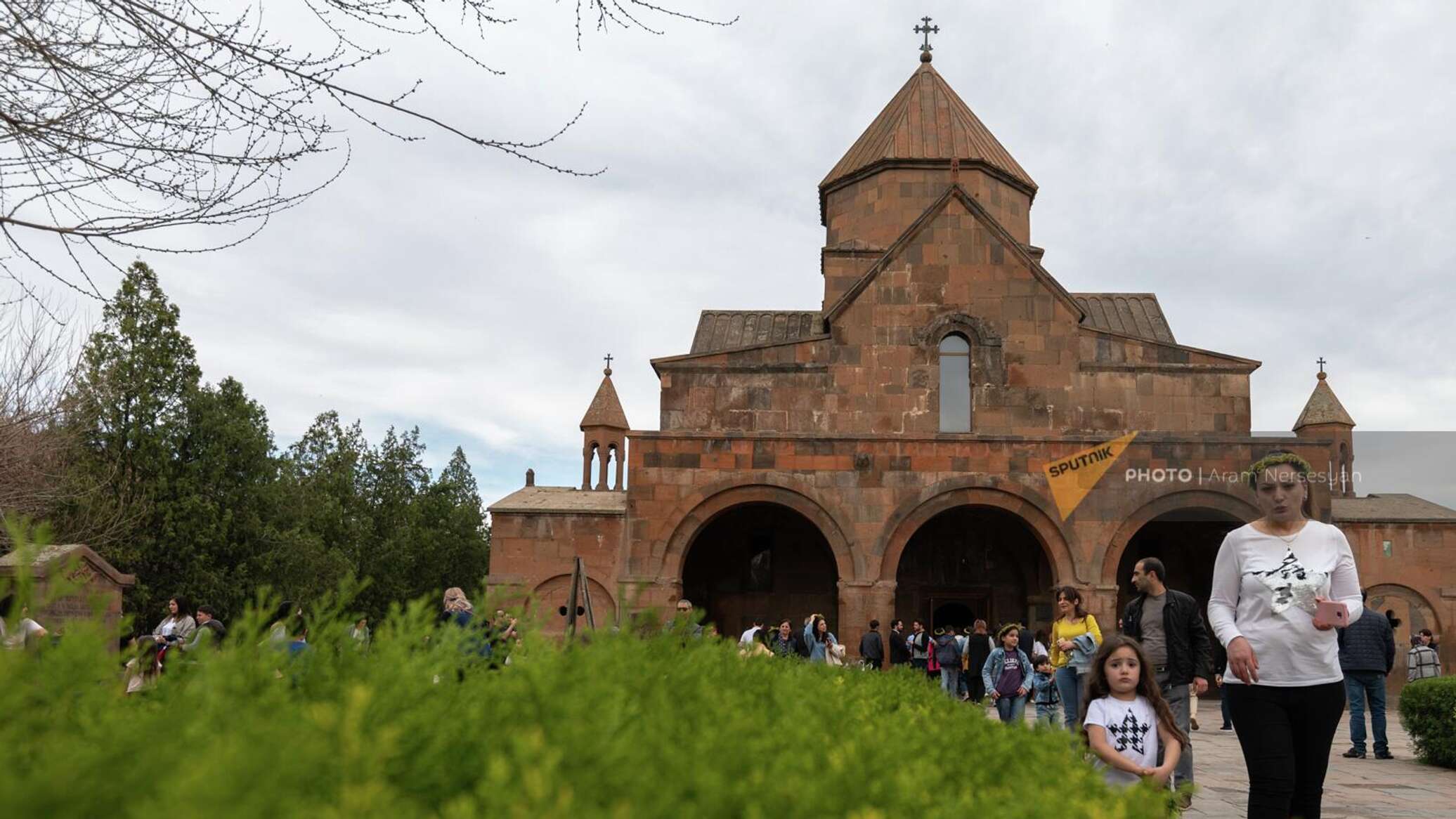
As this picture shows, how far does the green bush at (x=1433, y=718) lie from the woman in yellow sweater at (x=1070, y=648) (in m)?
3.16

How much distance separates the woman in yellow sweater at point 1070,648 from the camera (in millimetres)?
7809

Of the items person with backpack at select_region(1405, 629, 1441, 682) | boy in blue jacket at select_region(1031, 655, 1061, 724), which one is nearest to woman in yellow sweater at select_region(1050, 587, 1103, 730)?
boy in blue jacket at select_region(1031, 655, 1061, 724)

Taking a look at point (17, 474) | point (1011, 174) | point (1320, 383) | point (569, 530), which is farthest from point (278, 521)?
point (1320, 383)

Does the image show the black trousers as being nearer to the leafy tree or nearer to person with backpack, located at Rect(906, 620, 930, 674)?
person with backpack, located at Rect(906, 620, 930, 674)

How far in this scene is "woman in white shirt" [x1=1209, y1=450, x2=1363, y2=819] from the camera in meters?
4.25

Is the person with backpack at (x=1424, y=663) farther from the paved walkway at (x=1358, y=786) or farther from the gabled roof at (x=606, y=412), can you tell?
the gabled roof at (x=606, y=412)

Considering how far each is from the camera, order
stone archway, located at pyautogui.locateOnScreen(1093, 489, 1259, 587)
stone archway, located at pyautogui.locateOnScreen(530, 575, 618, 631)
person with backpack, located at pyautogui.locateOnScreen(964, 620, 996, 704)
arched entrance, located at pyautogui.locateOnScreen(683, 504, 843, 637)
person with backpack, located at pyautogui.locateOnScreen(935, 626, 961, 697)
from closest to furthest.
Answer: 1. person with backpack, located at pyautogui.locateOnScreen(964, 620, 996, 704)
2. person with backpack, located at pyautogui.locateOnScreen(935, 626, 961, 697)
3. stone archway, located at pyautogui.locateOnScreen(1093, 489, 1259, 587)
4. stone archway, located at pyautogui.locateOnScreen(530, 575, 618, 631)
5. arched entrance, located at pyautogui.locateOnScreen(683, 504, 843, 637)

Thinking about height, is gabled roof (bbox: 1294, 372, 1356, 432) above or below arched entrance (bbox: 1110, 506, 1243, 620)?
above

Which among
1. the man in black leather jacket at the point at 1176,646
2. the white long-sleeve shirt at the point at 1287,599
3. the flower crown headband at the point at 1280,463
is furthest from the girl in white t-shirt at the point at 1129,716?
the man in black leather jacket at the point at 1176,646

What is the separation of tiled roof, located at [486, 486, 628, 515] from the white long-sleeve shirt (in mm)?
13253

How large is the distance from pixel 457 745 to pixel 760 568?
1779cm

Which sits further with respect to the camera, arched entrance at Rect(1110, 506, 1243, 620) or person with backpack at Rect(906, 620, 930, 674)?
arched entrance at Rect(1110, 506, 1243, 620)

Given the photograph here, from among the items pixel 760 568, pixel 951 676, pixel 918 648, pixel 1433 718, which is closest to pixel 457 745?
pixel 1433 718

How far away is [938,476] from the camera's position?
17000mm
